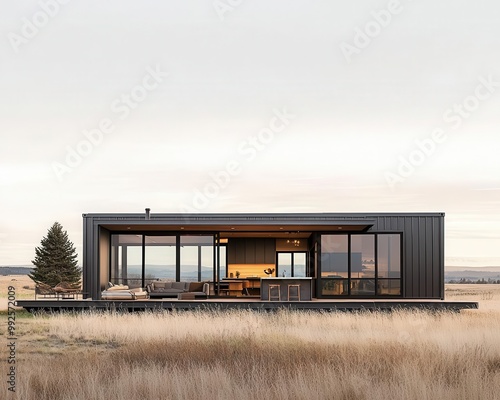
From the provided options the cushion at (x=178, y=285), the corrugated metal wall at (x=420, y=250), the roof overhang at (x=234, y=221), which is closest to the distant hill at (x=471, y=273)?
the corrugated metal wall at (x=420, y=250)

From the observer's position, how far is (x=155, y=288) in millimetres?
22969

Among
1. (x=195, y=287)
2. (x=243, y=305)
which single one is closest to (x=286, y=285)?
(x=243, y=305)

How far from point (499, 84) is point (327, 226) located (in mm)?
6055

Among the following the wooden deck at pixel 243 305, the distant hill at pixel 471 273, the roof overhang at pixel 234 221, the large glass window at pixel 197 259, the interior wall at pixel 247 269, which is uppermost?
the roof overhang at pixel 234 221

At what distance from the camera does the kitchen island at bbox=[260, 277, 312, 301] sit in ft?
67.8

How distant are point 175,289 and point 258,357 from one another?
11907 mm

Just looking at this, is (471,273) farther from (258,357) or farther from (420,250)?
(258,357)

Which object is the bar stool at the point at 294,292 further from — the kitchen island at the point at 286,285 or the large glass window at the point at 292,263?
the large glass window at the point at 292,263

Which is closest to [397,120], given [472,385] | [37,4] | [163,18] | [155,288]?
[163,18]

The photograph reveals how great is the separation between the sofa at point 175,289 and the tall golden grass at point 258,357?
4489 millimetres

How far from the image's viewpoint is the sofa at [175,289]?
2189cm

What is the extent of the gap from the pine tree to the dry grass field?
24.5 m

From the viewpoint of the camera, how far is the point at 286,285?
20.8m

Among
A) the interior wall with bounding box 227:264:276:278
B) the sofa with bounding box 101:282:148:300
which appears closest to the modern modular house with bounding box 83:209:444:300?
the sofa with bounding box 101:282:148:300
